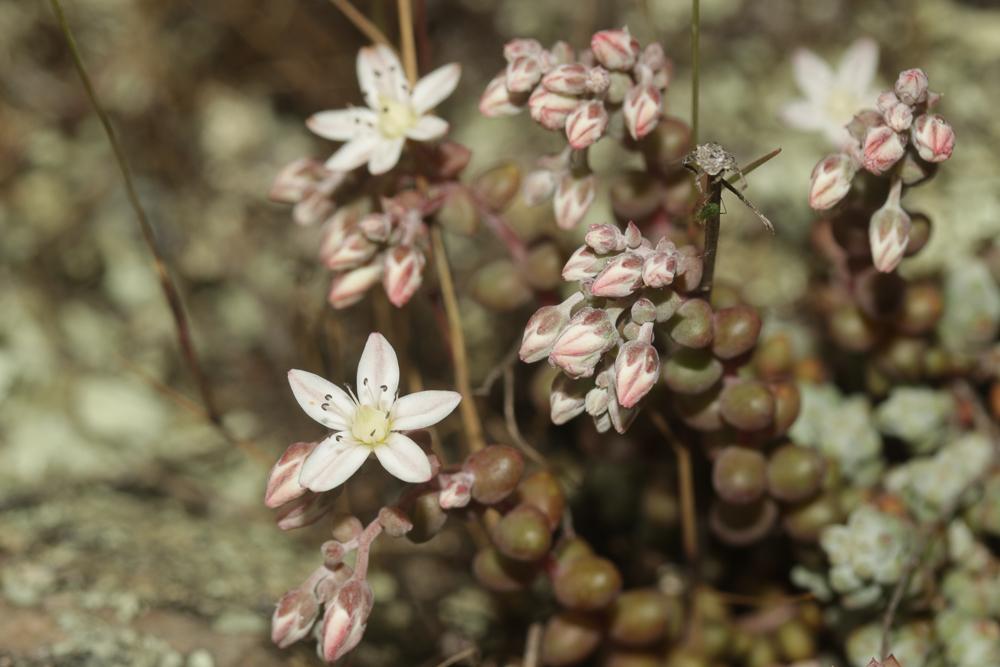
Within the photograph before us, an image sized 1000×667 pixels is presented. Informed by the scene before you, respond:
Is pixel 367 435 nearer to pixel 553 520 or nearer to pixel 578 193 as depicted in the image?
pixel 553 520

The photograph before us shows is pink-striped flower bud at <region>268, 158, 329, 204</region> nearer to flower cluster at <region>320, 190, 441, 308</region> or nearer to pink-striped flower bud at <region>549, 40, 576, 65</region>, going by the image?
flower cluster at <region>320, 190, 441, 308</region>

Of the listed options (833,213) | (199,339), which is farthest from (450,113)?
(833,213)

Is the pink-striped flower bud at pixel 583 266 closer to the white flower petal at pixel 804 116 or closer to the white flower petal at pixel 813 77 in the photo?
the white flower petal at pixel 804 116

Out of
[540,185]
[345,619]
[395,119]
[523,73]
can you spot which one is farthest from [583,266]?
[345,619]

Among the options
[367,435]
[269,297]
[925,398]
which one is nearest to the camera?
[367,435]

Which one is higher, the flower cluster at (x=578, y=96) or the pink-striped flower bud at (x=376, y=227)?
the flower cluster at (x=578, y=96)

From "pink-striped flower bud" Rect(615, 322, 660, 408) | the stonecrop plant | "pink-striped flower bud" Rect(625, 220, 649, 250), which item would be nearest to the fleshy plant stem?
the stonecrop plant

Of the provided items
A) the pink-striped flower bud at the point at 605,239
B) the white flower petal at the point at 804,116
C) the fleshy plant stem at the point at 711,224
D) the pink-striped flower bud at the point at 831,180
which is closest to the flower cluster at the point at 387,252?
the pink-striped flower bud at the point at 605,239
